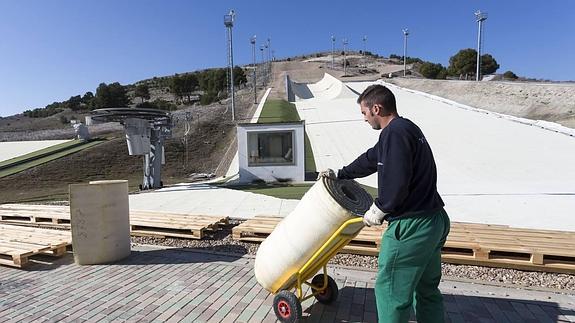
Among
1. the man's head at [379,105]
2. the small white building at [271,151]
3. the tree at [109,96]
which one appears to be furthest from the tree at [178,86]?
the man's head at [379,105]

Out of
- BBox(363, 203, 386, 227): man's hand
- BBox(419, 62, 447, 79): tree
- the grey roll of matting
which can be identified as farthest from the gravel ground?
BBox(419, 62, 447, 79): tree

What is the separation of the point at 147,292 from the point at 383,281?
3143 mm

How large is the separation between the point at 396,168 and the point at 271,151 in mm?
12232

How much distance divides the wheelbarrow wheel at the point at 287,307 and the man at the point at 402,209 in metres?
1.02

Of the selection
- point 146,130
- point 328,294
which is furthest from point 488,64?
point 328,294

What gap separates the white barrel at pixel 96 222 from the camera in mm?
5387

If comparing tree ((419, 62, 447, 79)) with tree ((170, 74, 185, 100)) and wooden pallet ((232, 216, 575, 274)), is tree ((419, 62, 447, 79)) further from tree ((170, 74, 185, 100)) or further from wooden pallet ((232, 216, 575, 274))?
wooden pallet ((232, 216, 575, 274))

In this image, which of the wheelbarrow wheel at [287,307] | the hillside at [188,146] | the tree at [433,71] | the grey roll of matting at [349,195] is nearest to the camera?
the grey roll of matting at [349,195]

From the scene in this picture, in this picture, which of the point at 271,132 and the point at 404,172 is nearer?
the point at 404,172

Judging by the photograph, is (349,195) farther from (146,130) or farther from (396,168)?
(146,130)

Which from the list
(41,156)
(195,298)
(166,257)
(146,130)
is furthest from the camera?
(41,156)

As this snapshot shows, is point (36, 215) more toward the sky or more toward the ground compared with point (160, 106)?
more toward the ground

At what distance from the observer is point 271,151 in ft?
47.6

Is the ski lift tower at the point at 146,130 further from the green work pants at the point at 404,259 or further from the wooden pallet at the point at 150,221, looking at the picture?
the green work pants at the point at 404,259
